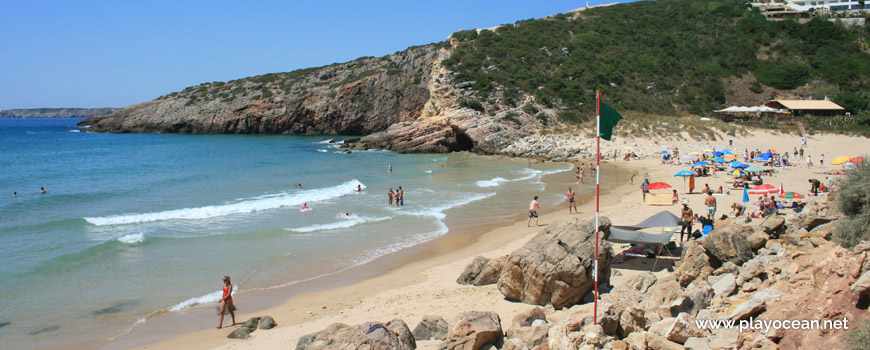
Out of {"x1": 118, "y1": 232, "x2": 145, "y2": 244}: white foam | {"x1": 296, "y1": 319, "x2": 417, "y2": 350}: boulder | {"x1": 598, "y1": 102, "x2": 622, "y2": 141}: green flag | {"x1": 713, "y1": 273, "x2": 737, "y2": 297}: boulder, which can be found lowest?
{"x1": 118, "y1": 232, "x2": 145, "y2": 244}: white foam

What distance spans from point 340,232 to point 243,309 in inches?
282

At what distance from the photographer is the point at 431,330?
8453mm

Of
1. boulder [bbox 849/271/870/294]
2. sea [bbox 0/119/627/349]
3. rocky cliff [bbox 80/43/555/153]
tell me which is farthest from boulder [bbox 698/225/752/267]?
rocky cliff [bbox 80/43/555/153]

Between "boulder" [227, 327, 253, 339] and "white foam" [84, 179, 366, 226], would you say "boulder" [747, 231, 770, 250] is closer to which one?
"boulder" [227, 327, 253, 339]

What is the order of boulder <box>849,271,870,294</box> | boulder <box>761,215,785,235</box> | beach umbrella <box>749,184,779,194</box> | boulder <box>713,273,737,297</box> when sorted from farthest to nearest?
beach umbrella <box>749,184,779,194</box>, boulder <box>761,215,785,235</box>, boulder <box>713,273,737,297</box>, boulder <box>849,271,870,294</box>

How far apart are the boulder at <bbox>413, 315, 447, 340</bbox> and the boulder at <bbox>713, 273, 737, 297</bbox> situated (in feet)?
13.7

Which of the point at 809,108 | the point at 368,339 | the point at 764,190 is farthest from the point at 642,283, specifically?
the point at 809,108

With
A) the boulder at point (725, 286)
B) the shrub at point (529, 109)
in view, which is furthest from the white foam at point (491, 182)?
the boulder at point (725, 286)

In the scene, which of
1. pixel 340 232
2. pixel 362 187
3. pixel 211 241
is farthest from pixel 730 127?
pixel 211 241

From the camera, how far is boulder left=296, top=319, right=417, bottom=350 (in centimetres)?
716

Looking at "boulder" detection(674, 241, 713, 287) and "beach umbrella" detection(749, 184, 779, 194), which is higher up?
"beach umbrella" detection(749, 184, 779, 194)

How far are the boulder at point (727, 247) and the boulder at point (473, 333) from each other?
4764mm

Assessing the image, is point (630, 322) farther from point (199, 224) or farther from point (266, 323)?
point (199, 224)

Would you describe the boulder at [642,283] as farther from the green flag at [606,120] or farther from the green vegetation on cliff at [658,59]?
the green vegetation on cliff at [658,59]
